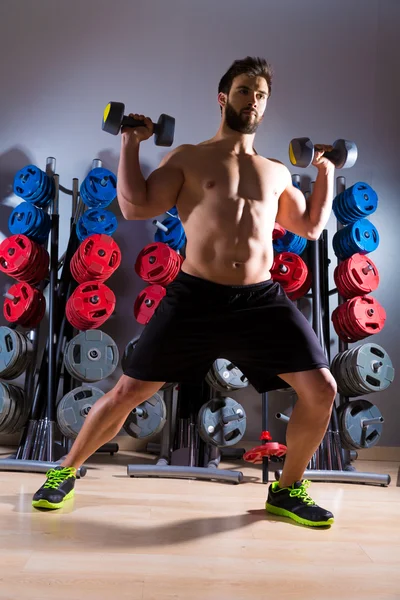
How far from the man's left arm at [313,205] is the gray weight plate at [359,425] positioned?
4.00 feet

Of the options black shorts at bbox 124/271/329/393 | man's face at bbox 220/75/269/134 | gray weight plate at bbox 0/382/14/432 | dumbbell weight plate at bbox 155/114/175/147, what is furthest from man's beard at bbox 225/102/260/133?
gray weight plate at bbox 0/382/14/432

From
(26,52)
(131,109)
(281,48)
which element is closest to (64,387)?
(131,109)

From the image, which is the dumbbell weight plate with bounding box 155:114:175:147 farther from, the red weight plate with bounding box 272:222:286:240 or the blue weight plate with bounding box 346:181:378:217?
the blue weight plate with bounding box 346:181:378:217

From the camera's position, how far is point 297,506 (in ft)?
7.57

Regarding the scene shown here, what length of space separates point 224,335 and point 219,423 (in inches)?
42.3

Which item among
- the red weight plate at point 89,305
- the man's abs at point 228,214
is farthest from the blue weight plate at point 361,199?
the red weight plate at point 89,305

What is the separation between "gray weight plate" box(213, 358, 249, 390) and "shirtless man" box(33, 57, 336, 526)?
913 millimetres

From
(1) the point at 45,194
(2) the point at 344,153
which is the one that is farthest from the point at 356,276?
(1) the point at 45,194

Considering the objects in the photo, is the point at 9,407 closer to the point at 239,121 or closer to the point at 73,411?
the point at 73,411

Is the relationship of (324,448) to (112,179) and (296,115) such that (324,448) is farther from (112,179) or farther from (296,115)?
(296,115)

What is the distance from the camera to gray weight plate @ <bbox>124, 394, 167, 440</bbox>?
3250mm

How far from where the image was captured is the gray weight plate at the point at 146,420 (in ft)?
10.7

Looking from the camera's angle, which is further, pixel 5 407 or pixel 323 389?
pixel 5 407

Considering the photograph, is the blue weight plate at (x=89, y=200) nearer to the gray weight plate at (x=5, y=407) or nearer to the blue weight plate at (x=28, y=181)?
the blue weight plate at (x=28, y=181)
